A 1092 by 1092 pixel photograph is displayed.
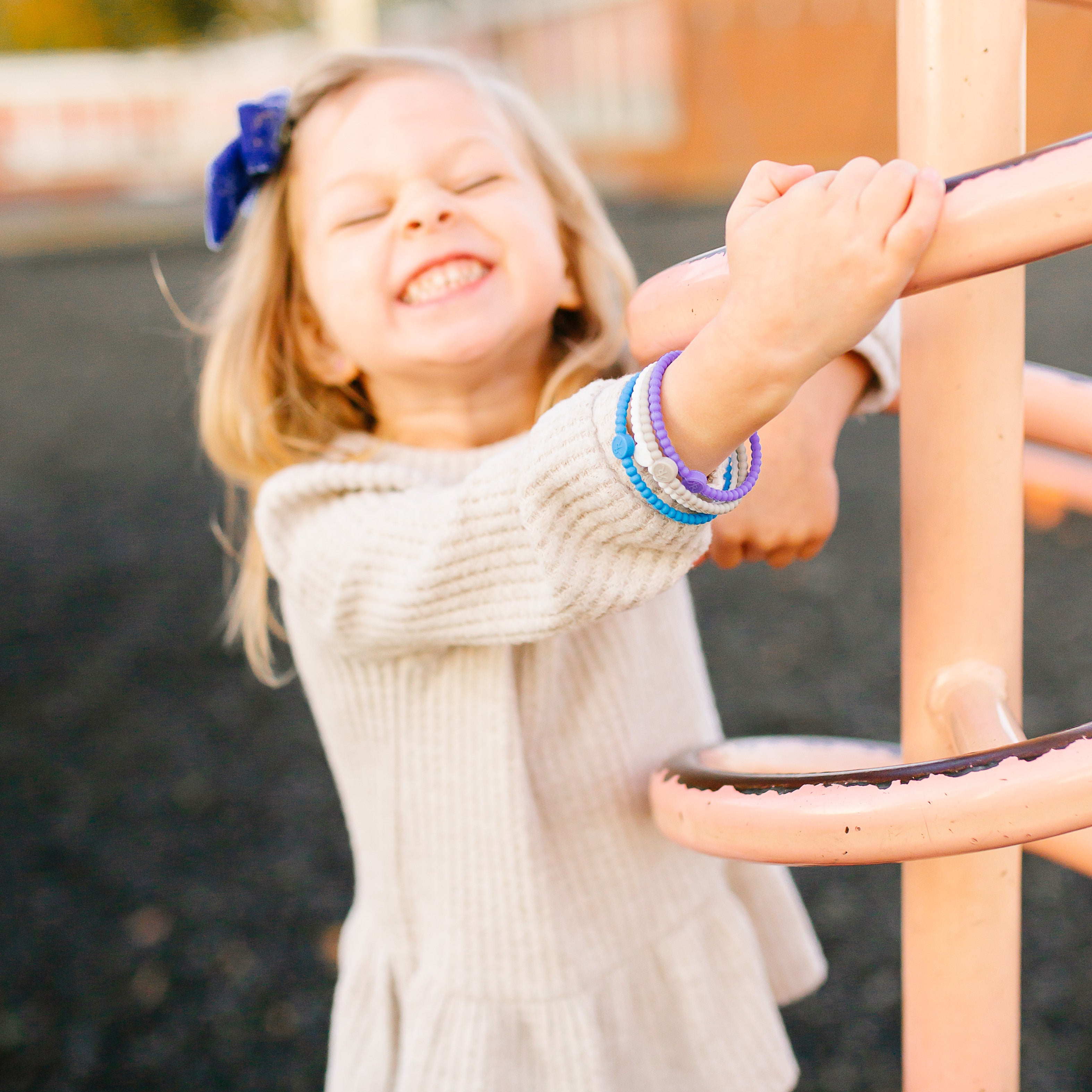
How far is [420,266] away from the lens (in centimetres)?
105

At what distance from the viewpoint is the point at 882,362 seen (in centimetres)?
101

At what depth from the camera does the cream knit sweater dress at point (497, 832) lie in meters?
0.98

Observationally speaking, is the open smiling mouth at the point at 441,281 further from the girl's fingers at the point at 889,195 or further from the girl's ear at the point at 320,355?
the girl's fingers at the point at 889,195

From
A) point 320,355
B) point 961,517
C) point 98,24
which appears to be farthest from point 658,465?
point 98,24

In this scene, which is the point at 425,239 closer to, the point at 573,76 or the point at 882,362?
the point at 882,362

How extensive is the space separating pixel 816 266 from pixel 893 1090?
1529 mm

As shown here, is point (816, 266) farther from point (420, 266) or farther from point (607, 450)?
point (420, 266)

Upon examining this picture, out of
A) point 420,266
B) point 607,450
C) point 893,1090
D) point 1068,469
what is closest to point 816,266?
point 607,450

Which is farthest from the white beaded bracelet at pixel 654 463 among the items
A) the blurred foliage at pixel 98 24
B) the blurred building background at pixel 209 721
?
the blurred foliage at pixel 98 24

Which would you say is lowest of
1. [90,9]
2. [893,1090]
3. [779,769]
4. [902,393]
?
[893,1090]

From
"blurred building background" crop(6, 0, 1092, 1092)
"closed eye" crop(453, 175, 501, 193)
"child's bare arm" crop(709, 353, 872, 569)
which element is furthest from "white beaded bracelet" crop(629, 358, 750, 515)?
"blurred building background" crop(6, 0, 1092, 1092)

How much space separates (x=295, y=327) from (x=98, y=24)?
68.6 feet

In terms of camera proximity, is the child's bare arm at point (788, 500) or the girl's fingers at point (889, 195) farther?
the child's bare arm at point (788, 500)

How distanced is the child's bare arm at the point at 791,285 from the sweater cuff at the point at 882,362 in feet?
1.08
